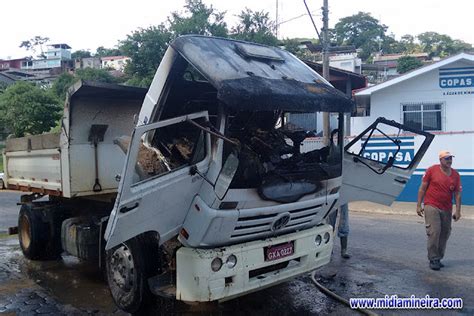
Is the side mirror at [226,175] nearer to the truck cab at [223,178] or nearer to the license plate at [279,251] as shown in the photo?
the truck cab at [223,178]

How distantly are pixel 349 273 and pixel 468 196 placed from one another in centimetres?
680

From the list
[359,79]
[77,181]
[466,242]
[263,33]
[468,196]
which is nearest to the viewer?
[77,181]

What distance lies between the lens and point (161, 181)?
3771 millimetres

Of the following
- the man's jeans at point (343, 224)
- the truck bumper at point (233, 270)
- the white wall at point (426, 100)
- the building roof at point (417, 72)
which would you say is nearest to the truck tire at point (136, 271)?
the truck bumper at point (233, 270)

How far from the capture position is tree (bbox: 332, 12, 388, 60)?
85.5 metres

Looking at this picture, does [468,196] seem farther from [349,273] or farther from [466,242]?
[349,273]

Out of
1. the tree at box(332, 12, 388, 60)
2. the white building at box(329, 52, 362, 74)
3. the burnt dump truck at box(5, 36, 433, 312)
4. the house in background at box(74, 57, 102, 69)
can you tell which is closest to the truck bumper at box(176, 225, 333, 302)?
the burnt dump truck at box(5, 36, 433, 312)

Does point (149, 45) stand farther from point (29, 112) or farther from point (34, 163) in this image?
point (34, 163)

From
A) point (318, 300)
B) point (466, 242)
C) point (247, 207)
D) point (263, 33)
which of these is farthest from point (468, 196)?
point (263, 33)

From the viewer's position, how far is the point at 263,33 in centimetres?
3794

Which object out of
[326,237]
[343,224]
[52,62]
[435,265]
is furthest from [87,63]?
[326,237]

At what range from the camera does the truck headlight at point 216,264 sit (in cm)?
389

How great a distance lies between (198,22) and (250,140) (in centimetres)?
3700

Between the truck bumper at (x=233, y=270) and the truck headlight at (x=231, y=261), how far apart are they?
0.06 ft
